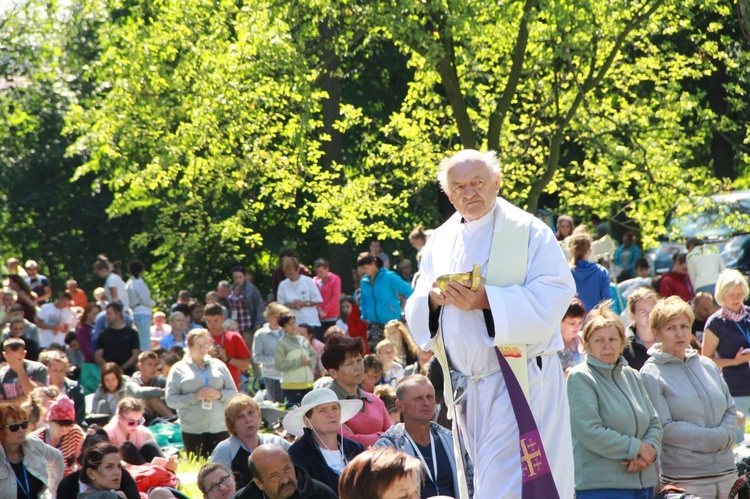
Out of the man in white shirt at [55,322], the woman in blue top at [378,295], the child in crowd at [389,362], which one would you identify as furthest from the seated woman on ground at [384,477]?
the man in white shirt at [55,322]

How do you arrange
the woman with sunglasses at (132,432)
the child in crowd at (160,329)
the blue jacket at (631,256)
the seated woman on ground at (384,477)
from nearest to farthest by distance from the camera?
the seated woman on ground at (384,477), the woman with sunglasses at (132,432), the child in crowd at (160,329), the blue jacket at (631,256)

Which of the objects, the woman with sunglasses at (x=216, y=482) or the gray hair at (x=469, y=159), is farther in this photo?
the woman with sunglasses at (x=216, y=482)

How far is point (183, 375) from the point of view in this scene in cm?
1153

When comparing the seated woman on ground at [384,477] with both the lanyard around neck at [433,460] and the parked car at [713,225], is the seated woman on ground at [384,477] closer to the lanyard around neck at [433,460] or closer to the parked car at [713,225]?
the lanyard around neck at [433,460]

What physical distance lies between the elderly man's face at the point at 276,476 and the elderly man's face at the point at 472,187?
2.03m

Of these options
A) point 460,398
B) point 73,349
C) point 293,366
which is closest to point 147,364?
point 293,366

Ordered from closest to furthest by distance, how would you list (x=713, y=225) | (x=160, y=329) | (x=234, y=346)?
(x=234, y=346)
(x=713, y=225)
(x=160, y=329)

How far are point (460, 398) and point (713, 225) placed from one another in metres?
10.8

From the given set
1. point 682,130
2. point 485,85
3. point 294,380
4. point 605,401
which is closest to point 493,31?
point 485,85

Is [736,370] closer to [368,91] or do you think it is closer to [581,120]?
[581,120]

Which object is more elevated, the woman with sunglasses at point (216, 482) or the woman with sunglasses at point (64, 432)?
the woman with sunglasses at point (64, 432)

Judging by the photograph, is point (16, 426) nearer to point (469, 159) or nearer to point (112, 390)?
point (112, 390)

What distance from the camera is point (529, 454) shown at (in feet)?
17.8

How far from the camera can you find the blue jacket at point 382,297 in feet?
52.1
